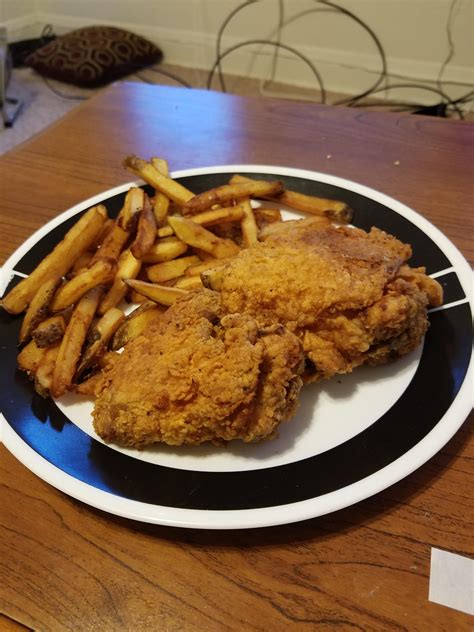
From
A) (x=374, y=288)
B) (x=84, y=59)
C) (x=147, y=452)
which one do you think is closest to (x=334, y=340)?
(x=374, y=288)

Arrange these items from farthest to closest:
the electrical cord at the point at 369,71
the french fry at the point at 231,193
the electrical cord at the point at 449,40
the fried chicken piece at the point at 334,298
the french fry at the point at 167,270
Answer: the electrical cord at the point at 369,71, the electrical cord at the point at 449,40, the french fry at the point at 231,193, the french fry at the point at 167,270, the fried chicken piece at the point at 334,298

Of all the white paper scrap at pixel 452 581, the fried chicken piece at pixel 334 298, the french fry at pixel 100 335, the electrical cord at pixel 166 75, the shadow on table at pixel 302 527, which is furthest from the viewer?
the electrical cord at pixel 166 75

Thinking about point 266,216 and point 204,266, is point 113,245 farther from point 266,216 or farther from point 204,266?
point 266,216

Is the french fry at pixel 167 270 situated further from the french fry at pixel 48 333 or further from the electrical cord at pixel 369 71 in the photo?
the electrical cord at pixel 369 71

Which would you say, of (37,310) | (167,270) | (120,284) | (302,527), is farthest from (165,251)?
(302,527)

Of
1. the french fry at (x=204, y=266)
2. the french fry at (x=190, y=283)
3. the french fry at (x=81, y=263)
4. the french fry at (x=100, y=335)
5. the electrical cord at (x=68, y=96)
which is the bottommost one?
the electrical cord at (x=68, y=96)

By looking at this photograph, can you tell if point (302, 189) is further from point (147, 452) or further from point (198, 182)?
point (147, 452)

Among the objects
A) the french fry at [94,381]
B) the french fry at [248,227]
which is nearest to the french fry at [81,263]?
the french fry at [94,381]

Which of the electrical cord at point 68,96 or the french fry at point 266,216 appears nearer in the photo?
the french fry at point 266,216
